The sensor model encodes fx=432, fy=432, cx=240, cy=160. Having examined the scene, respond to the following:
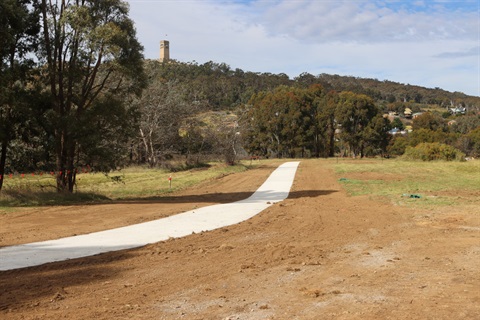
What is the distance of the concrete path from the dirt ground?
1.56ft

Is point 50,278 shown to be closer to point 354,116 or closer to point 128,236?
point 128,236

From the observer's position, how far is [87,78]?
1856 cm

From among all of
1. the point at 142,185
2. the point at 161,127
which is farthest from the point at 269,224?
the point at 161,127

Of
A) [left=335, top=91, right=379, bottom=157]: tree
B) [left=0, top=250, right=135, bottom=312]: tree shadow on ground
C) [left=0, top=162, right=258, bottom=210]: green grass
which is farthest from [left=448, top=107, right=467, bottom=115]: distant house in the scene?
[left=0, top=250, right=135, bottom=312]: tree shadow on ground

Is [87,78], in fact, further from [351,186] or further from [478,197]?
[478,197]

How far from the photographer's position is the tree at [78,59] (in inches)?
664

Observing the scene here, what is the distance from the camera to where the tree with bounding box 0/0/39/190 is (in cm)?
1525

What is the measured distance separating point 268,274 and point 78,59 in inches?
578

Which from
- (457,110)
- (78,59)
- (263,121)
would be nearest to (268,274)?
(78,59)

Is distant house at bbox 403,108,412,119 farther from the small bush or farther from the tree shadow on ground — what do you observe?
the tree shadow on ground

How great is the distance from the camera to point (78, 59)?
18.1 m

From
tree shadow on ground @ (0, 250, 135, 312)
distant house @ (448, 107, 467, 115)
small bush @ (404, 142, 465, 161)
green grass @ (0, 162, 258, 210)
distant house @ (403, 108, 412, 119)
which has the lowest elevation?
green grass @ (0, 162, 258, 210)

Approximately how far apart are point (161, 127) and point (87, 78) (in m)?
22.7

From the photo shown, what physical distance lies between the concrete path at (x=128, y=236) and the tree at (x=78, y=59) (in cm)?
693
